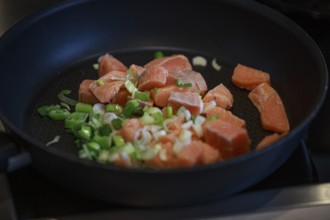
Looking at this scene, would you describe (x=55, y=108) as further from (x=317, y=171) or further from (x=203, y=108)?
(x=317, y=171)

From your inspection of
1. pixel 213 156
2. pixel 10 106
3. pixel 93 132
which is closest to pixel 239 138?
pixel 213 156

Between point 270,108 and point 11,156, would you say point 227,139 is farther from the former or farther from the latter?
point 11,156

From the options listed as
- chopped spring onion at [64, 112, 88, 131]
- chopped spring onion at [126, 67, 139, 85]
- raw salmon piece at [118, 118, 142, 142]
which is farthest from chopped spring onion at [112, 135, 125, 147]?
chopped spring onion at [126, 67, 139, 85]

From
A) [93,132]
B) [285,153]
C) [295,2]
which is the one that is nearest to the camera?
[285,153]

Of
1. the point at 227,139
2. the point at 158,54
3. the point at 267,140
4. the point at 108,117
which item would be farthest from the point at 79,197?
the point at 158,54

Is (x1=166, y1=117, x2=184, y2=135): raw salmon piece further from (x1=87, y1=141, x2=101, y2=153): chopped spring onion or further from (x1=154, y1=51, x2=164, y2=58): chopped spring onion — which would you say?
(x1=154, y1=51, x2=164, y2=58): chopped spring onion

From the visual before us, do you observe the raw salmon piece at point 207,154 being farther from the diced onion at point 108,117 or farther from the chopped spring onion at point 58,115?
the chopped spring onion at point 58,115

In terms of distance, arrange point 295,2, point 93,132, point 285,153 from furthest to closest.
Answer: point 295,2 → point 93,132 → point 285,153
